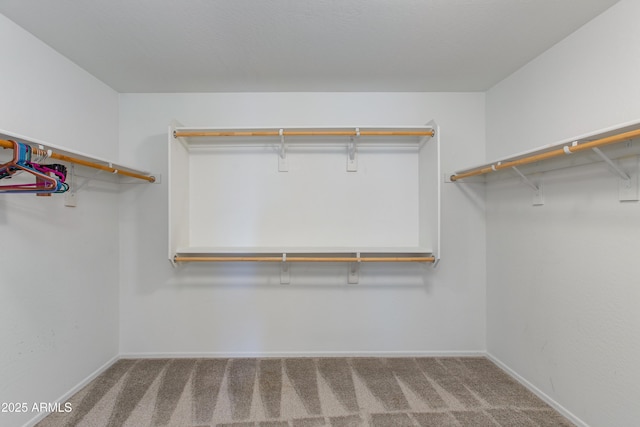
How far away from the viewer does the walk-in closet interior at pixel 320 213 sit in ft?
4.72

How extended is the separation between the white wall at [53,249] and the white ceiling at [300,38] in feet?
0.61

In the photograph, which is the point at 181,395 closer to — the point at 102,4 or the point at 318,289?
the point at 318,289

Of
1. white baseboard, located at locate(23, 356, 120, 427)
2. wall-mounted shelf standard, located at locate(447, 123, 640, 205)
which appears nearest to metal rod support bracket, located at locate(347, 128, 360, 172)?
wall-mounted shelf standard, located at locate(447, 123, 640, 205)

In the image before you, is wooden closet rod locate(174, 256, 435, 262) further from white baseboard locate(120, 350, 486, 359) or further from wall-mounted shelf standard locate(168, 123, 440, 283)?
white baseboard locate(120, 350, 486, 359)

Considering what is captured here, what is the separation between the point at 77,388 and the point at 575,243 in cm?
322

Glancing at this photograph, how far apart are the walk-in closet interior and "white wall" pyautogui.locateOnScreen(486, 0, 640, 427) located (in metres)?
0.01

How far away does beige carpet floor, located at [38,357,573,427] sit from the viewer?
1613mm

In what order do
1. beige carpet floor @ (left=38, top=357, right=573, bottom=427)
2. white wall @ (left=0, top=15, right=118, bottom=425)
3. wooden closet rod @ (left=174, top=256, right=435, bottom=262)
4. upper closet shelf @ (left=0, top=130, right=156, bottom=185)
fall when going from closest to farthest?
upper closet shelf @ (left=0, top=130, right=156, bottom=185)
white wall @ (left=0, top=15, right=118, bottom=425)
beige carpet floor @ (left=38, top=357, right=573, bottom=427)
wooden closet rod @ (left=174, top=256, right=435, bottom=262)

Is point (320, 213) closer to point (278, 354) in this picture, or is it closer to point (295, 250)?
point (295, 250)

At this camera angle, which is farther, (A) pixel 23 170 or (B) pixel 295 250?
(B) pixel 295 250

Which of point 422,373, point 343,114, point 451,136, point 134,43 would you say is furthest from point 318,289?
point 134,43

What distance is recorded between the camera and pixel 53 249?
174 cm

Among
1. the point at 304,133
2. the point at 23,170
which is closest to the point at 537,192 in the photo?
the point at 304,133

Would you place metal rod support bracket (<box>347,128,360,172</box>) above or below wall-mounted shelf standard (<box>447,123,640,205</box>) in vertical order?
above
